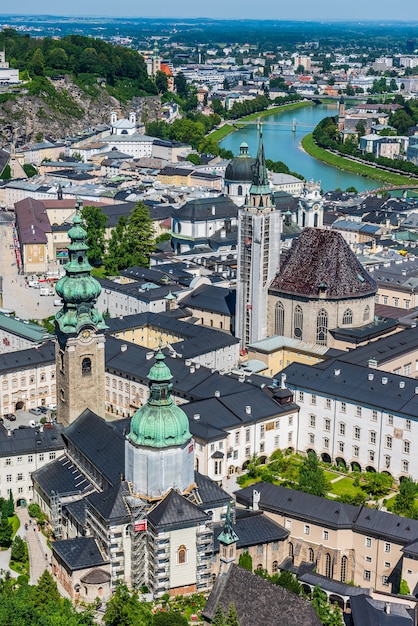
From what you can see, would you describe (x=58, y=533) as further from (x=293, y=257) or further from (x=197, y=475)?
(x=293, y=257)

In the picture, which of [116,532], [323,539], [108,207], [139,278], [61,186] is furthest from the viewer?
[61,186]

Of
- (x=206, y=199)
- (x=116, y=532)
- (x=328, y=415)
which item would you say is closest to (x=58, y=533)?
(x=116, y=532)

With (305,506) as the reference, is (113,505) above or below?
above

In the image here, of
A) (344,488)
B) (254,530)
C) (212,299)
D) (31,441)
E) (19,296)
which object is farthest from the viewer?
(19,296)

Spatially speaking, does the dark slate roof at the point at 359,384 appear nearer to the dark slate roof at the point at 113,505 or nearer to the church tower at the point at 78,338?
the church tower at the point at 78,338

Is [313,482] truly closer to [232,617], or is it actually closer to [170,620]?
[170,620]

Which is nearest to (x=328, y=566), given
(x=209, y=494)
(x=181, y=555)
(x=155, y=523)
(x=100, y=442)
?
(x=209, y=494)
